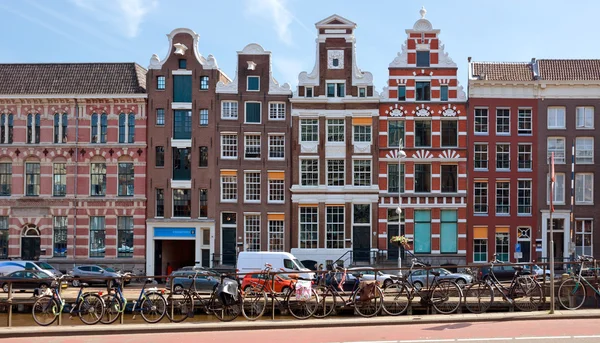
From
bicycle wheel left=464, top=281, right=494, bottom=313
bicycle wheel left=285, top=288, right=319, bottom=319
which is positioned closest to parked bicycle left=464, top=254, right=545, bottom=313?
bicycle wheel left=464, top=281, right=494, bottom=313

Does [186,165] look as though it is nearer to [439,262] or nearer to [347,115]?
[347,115]

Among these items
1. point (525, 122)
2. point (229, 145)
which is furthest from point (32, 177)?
point (525, 122)

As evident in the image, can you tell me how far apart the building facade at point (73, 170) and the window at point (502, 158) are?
25.1 metres

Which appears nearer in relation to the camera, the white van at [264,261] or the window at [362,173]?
the white van at [264,261]

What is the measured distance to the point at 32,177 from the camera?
52.2 m

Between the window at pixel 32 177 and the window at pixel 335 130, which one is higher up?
the window at pixel 335 130

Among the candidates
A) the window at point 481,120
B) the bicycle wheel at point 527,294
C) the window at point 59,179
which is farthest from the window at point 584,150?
the window at point 59,179

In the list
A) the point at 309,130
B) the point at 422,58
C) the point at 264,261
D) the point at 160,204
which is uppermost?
the point at 422,58

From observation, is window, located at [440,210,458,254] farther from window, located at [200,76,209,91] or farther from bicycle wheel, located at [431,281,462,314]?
bicycle wheel, located at [431,281,462,314]

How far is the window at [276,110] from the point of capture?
51.7 m

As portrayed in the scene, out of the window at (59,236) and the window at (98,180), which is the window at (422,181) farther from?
the window at (59,236)

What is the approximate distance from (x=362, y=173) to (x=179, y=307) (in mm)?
30122

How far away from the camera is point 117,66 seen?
53219 mm

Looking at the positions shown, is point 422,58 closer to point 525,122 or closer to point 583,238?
point 525,122
